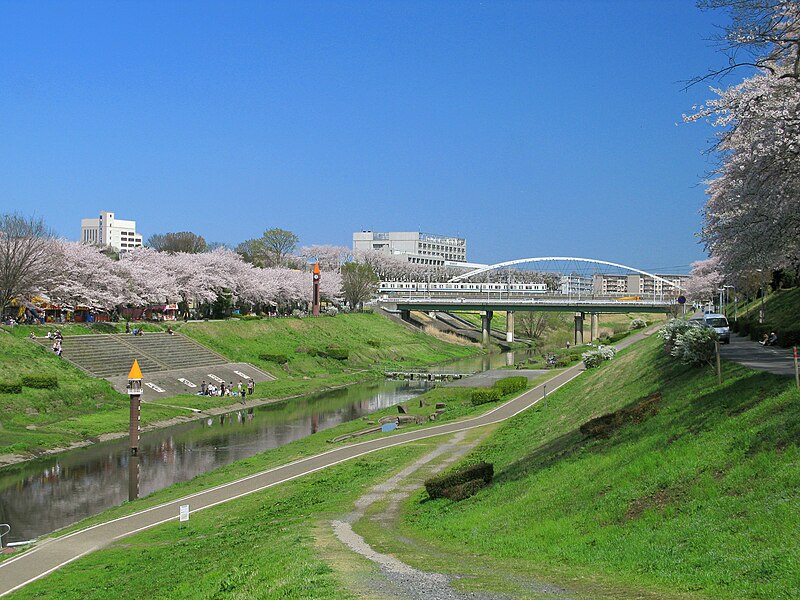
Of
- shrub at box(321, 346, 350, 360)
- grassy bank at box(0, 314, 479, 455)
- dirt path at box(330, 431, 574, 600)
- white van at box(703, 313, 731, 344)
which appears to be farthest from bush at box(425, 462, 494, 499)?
shrub at box(321, 346, 350, 360)

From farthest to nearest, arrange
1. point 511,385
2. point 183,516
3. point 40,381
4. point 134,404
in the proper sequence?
point 511,385
point 40,381
point 134,404
point 183,516

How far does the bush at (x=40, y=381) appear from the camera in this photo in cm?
5812

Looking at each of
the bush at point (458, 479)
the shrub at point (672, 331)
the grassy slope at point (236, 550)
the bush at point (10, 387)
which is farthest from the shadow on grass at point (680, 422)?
the bush at point (10, 387)

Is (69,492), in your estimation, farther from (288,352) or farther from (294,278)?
(294,278)

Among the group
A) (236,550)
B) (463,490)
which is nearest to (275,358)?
(463,490)

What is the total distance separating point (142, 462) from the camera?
47.5 metres

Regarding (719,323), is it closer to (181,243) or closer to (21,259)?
(21,259)

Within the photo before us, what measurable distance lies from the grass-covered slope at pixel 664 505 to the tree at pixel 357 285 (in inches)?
4737

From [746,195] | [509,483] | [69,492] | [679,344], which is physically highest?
[746,195]

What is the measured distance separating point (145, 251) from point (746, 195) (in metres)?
93.6

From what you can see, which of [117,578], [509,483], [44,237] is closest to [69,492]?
[117,578]

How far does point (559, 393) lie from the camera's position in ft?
181

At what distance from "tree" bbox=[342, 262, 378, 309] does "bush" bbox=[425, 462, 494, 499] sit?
122 metres

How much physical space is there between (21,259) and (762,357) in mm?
59612
